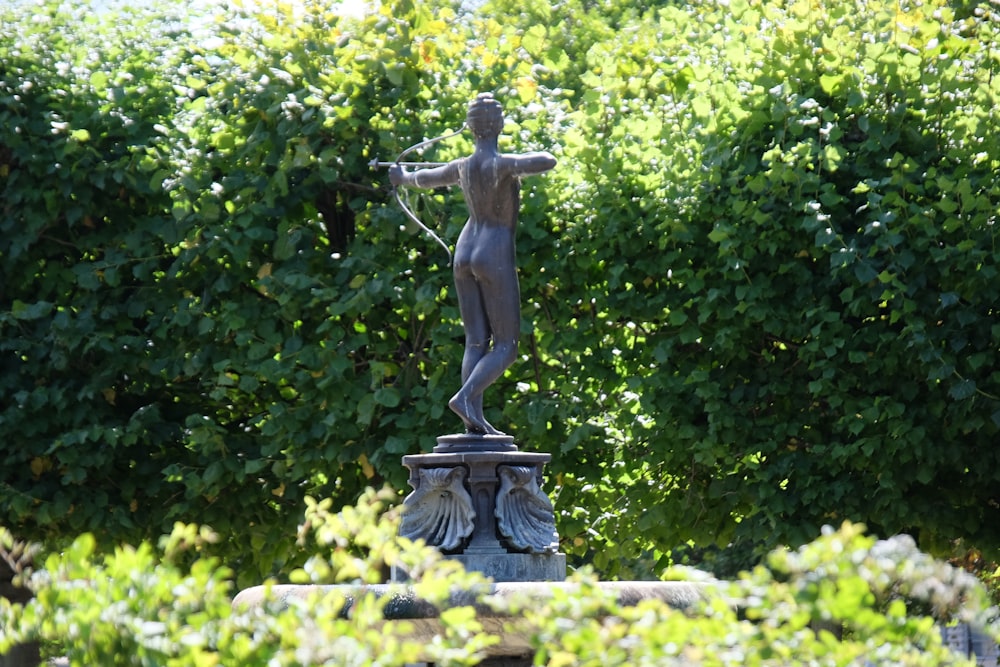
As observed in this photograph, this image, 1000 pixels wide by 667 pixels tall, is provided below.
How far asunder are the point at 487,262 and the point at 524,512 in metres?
1.26

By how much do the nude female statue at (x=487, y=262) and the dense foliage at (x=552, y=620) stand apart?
3419mm

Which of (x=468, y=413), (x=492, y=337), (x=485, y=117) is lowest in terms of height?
(x=468, y=413)

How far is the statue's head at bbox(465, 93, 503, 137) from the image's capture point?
7.58 m

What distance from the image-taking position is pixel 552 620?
152 inches

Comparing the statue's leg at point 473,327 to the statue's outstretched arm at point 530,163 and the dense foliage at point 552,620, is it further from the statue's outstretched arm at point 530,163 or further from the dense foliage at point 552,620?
the dense foliage at point 552,620

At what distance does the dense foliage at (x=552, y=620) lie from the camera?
12.1 ft

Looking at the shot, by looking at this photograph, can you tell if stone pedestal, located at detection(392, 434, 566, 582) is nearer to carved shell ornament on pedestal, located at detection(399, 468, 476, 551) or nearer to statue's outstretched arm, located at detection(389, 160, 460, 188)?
carved shell ornament on pedestal, located at detection(399, 468, 476, 551)

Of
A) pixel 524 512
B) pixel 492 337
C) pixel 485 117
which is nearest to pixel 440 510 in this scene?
pixel 524 512

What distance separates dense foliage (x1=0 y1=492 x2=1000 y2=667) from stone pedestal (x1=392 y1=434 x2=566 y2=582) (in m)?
3.11

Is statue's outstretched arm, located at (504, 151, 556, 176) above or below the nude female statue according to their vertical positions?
above

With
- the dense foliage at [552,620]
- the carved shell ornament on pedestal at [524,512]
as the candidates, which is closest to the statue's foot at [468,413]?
the carved shell ornament on pedestal at [524,512]

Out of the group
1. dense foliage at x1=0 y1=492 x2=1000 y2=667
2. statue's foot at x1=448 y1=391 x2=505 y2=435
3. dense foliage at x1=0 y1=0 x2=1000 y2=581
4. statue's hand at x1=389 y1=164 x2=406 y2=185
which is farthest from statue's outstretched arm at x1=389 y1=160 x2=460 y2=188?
dense foliage at x1=0 y1=492 x2=1000 y2=667

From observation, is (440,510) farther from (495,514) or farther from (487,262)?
(487,262)

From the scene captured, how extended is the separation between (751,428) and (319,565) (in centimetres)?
630
